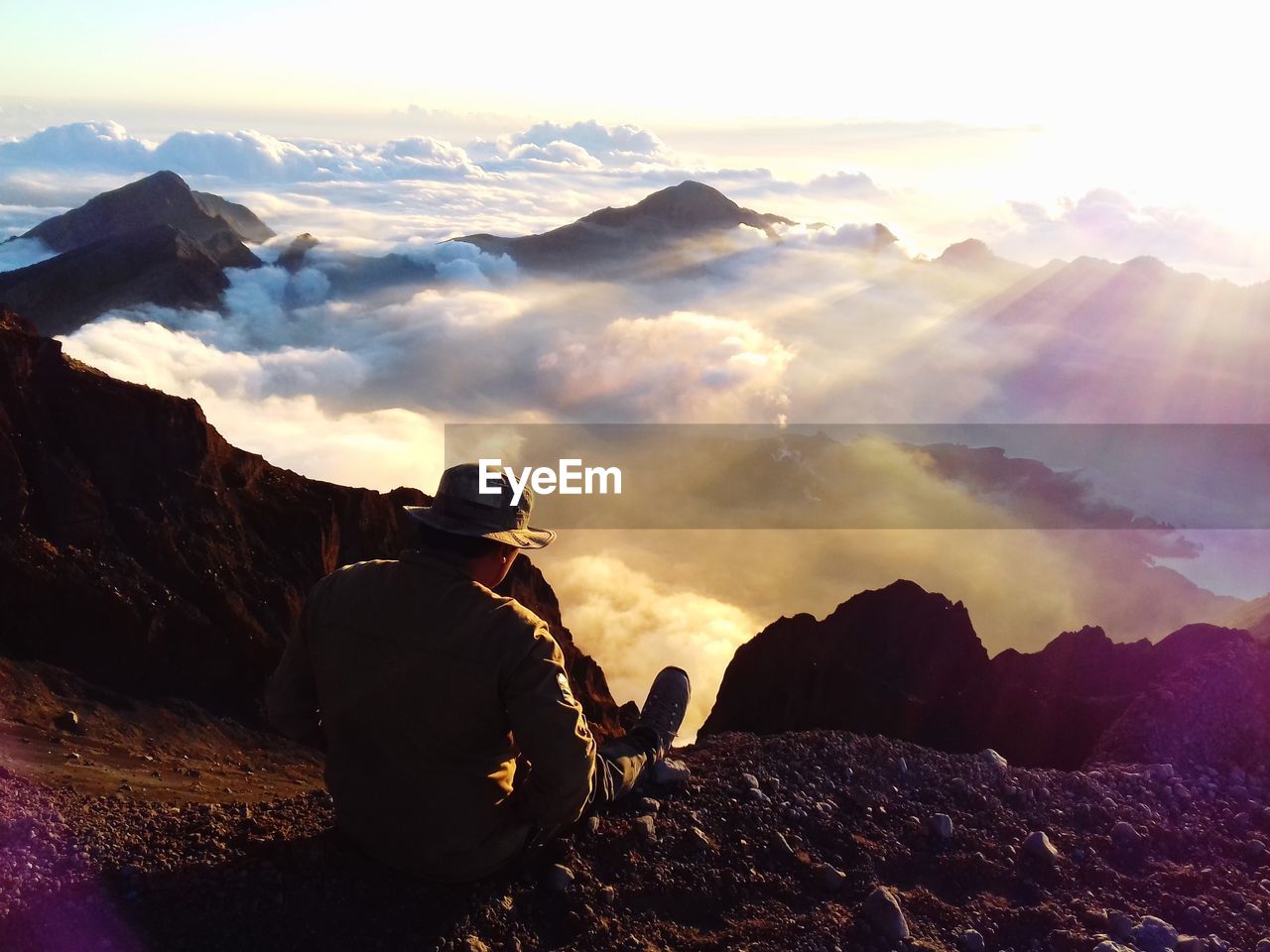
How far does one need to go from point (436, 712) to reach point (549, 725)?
0.52m

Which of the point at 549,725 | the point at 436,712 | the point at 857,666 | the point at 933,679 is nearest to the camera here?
the point at 549,725

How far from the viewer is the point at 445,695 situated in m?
4.37

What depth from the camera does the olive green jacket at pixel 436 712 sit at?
4301 millimetres

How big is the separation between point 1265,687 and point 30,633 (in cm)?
1384

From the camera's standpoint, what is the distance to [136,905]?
15.3ft

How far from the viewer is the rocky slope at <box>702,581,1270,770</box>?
1469cm

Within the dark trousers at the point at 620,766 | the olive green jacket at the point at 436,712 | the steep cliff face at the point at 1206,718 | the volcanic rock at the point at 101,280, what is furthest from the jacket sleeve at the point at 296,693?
the volcanic rock at the point at 101,280

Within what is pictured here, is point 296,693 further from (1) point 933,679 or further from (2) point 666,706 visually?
(1) point 933,679

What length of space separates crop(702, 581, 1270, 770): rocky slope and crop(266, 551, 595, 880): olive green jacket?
29.7 feet

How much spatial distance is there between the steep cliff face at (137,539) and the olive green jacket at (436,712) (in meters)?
9.15

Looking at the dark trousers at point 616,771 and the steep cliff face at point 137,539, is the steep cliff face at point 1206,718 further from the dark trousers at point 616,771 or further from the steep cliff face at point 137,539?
the steep cliff face at point 137,539

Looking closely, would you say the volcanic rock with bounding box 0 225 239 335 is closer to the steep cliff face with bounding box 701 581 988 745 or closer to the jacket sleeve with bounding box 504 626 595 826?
the steep cliff face with bounding box 701 581 988 745

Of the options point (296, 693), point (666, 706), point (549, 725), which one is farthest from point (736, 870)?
point (296, 693)

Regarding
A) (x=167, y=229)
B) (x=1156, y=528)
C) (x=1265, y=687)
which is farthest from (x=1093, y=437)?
(x=1265, y=687)
